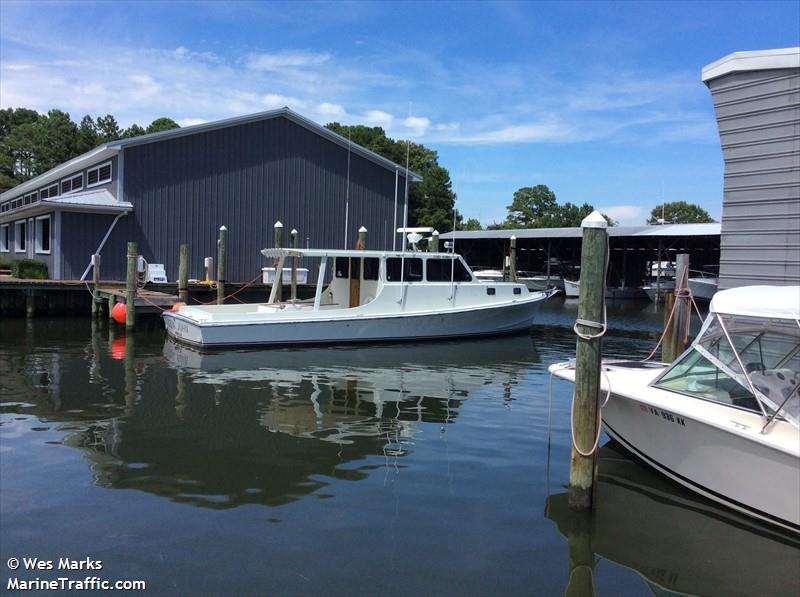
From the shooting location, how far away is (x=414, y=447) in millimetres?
7492

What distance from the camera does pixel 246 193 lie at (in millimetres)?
23297

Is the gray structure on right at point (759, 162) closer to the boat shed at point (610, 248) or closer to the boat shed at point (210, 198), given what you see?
the boat shed at point (210, 198)

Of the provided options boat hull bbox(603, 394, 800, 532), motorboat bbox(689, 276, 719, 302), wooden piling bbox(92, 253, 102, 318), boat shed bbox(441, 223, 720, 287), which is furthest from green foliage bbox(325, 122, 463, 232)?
boat hull bbox(603, 394, 800, 532)

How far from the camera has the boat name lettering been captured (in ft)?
18.8

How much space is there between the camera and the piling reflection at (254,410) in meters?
6.43

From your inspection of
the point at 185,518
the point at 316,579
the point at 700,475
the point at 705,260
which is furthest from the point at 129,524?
the point at 705,260

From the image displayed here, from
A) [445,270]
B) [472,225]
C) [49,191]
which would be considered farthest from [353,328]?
[472,225]

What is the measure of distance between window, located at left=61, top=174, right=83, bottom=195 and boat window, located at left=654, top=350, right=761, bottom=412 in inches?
929

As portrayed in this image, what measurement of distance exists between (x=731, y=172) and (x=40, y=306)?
1873cm

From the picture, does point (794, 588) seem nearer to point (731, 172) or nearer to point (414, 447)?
point (414, 447)

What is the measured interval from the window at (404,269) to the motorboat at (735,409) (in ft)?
29.8

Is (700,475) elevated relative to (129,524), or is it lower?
elevated

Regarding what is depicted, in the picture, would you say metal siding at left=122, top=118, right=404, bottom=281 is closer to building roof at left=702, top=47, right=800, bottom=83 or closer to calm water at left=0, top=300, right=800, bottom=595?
calm water at left=0, top=300, right=800, bottom=595

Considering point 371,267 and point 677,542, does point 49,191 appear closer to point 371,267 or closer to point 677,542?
point 371,267
